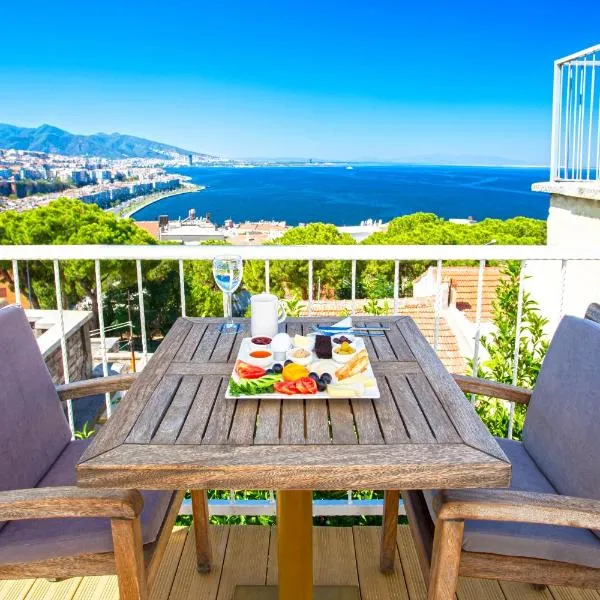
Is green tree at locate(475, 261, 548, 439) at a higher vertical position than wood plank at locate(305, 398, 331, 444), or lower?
lower

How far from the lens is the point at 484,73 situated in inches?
2356

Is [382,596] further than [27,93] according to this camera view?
No

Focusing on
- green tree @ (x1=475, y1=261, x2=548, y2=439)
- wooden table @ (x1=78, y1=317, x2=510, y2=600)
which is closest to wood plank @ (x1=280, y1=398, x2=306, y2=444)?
wooden table @ (x1=78, y1=317, x2=510, y2=600)

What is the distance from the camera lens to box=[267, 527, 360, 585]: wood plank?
74.8 inches

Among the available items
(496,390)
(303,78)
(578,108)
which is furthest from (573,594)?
(303,78)

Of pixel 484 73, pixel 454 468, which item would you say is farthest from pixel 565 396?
pixel 484 73

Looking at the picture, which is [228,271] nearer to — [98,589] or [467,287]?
[98,589]

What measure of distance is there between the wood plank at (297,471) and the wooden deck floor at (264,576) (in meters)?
1.00

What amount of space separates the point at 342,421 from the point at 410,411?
16 centimetres

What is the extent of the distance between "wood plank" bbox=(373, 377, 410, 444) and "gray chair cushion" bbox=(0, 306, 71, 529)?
2.99 feet

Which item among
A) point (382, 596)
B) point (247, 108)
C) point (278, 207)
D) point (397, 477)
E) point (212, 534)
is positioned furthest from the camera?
point (278, 207)

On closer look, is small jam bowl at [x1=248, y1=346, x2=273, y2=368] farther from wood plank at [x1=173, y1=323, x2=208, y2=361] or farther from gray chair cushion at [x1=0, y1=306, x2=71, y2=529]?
gray chair cushion at [x1=0, y1=306, x2=71, y2=529]

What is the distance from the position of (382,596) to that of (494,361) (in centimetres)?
201

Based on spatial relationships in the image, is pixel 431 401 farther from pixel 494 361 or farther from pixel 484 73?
pixel 484 73
